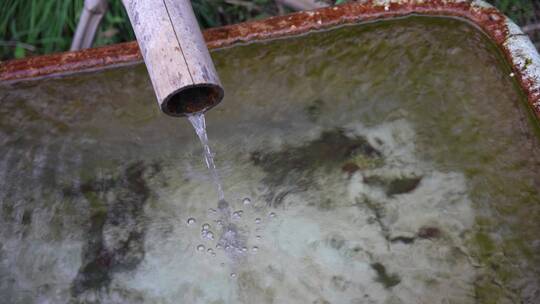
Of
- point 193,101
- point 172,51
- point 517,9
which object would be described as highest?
point 172,51

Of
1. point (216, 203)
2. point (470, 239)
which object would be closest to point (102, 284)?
point (216, 203)

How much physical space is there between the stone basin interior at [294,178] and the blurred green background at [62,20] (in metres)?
0.68

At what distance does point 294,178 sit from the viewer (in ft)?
6.27

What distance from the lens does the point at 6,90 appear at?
76.8 inches

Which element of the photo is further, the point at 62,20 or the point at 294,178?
the point at 62,20

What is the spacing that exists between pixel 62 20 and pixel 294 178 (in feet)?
4.46

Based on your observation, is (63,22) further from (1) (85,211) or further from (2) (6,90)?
(1) (85,211)

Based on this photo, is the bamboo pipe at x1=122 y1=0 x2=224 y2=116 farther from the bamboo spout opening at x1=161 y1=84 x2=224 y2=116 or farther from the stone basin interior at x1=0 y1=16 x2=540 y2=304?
the stone basin interior at x1=0 y1=16 x2=540 y2=304

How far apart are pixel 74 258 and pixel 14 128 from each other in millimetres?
501

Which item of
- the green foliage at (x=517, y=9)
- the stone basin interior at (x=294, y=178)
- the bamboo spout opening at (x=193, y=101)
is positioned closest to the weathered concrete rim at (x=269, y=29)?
the stone basin interior at (x=294, y=178)

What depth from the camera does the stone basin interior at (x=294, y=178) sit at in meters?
1.68

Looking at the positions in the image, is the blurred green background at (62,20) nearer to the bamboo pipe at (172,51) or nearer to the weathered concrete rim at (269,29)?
the weathered concrete rim at (269,29)

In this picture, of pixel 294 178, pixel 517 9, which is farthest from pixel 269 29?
pixel 517 9

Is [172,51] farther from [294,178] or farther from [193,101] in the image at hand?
[294,178]
